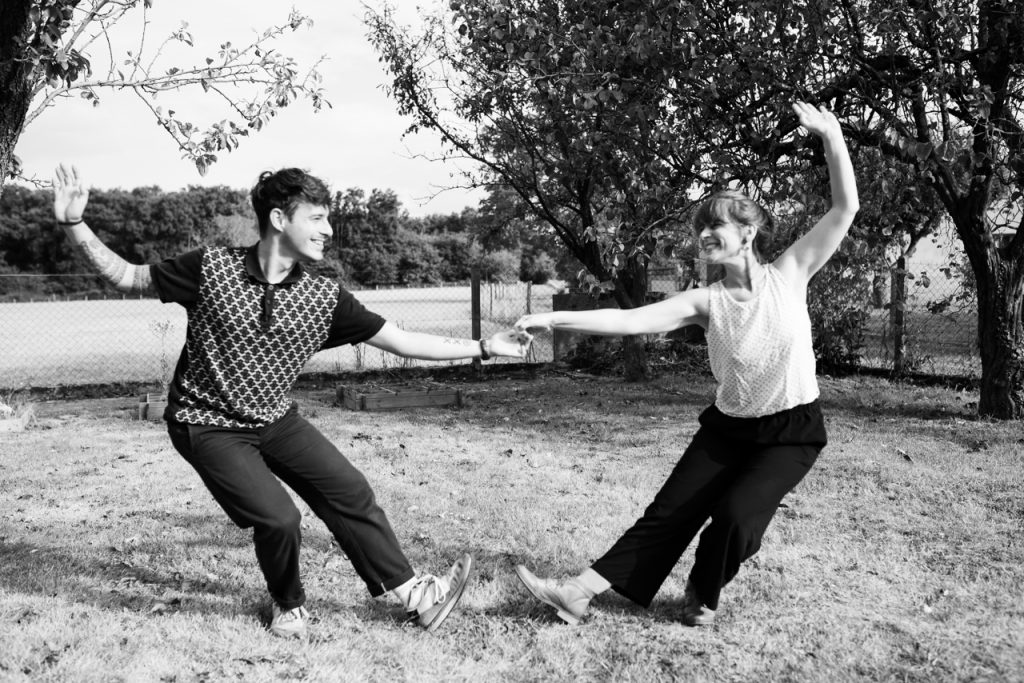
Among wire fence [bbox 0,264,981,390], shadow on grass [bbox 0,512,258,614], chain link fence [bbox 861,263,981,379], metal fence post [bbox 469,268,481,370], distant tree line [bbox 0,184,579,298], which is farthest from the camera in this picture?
distant tree line [bbox 0,184,579,298]

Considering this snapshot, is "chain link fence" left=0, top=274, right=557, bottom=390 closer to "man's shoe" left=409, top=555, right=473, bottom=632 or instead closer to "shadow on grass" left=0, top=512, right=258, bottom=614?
"shadow on grass" left=0, top=512, right=258, bottom=614

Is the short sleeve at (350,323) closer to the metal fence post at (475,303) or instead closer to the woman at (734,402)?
the woman at (734,402)

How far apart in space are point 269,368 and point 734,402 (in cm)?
→ 189

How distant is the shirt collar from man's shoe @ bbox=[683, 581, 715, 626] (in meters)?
2.11

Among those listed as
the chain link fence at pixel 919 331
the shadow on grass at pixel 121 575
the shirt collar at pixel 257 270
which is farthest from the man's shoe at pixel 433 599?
the chain link fence at pixel 919 331

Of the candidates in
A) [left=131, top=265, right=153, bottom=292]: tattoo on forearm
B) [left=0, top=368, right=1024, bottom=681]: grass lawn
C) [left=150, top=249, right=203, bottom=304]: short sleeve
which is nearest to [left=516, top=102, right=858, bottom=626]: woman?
[left=0, top=368, right=1024, bottom=681]: grass lawn

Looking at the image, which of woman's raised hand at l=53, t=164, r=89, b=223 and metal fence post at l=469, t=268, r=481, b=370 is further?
metal fence post at l=469, t=268, r=481, b=370

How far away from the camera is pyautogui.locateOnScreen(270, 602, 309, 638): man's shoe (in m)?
3.74

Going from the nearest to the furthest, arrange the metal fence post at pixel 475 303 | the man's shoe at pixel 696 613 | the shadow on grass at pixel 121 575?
the man's shoe at pixel 696 613 < the shadow on grass at pixel 121 575 < the metal fence post at pixel 475 303

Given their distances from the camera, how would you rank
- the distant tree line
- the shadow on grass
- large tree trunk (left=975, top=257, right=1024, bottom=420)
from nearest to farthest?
the shadow on grass, large tree trunk (left=975, top=257, right=1024, bottom=420), the distant tree line

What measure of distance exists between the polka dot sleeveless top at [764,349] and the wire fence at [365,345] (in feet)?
21.2

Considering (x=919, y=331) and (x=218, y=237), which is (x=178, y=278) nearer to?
(x=919, y=331)

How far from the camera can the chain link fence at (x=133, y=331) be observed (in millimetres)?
13109

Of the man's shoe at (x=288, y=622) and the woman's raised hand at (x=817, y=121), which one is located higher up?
the woman's raised hand at (x=817, y=121)
